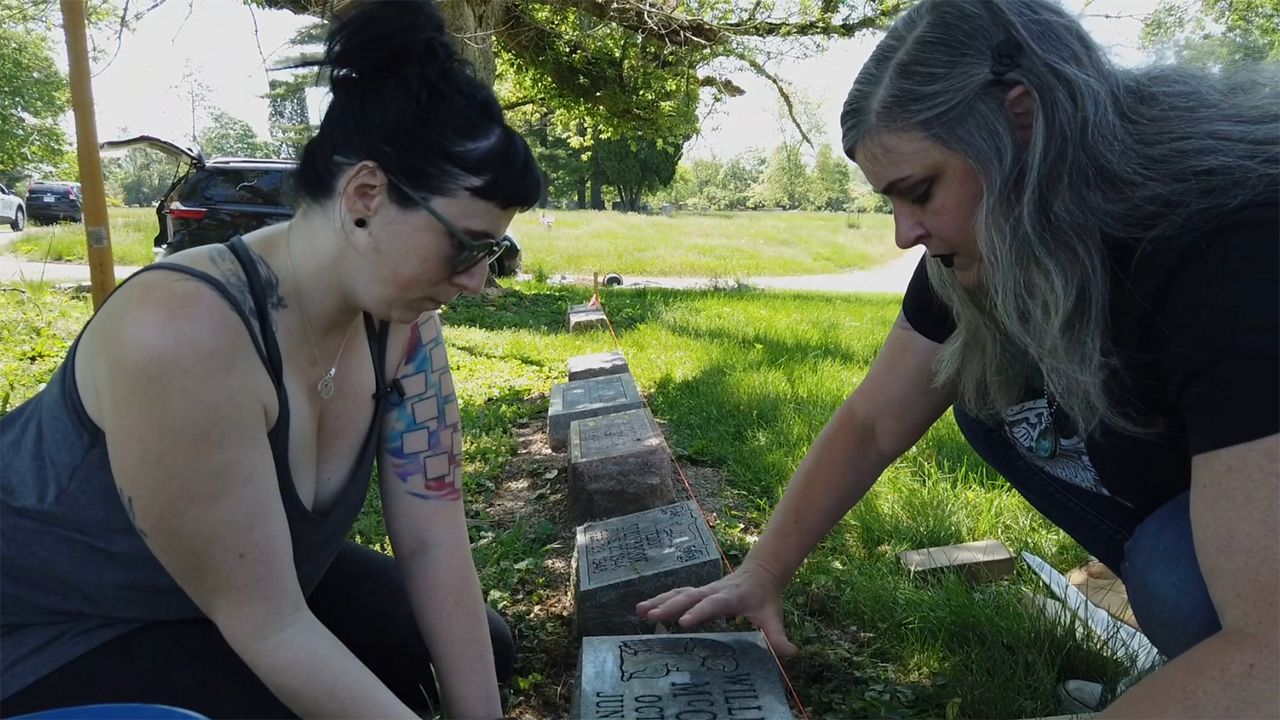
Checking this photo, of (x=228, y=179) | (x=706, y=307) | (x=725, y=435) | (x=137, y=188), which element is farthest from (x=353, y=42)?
(x=137, y=188)

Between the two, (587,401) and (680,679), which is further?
(587,401)

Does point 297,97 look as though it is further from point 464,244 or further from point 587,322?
point 587,322

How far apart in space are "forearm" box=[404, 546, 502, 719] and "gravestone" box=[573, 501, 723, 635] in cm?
49

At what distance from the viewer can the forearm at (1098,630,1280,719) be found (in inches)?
44.7

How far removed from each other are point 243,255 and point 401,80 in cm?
38

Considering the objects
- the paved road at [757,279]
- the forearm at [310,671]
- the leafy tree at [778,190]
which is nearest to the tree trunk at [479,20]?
the paved road at [757,279]

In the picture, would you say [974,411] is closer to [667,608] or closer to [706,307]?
[667,608]

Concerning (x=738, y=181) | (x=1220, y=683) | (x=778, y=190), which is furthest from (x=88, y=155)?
(x=738, y=181)

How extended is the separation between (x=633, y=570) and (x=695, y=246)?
806 inches

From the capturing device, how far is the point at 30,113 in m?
20.0

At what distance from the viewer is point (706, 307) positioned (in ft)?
27.4

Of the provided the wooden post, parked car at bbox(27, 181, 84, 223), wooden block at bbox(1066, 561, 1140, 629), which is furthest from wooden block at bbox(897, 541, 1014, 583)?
parked car at bbox(27, 181, 84, 223)

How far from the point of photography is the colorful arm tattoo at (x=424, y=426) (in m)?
1.76

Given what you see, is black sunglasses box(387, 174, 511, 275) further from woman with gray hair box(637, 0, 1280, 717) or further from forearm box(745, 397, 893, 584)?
forearm box(745, 397, 893, 584)
